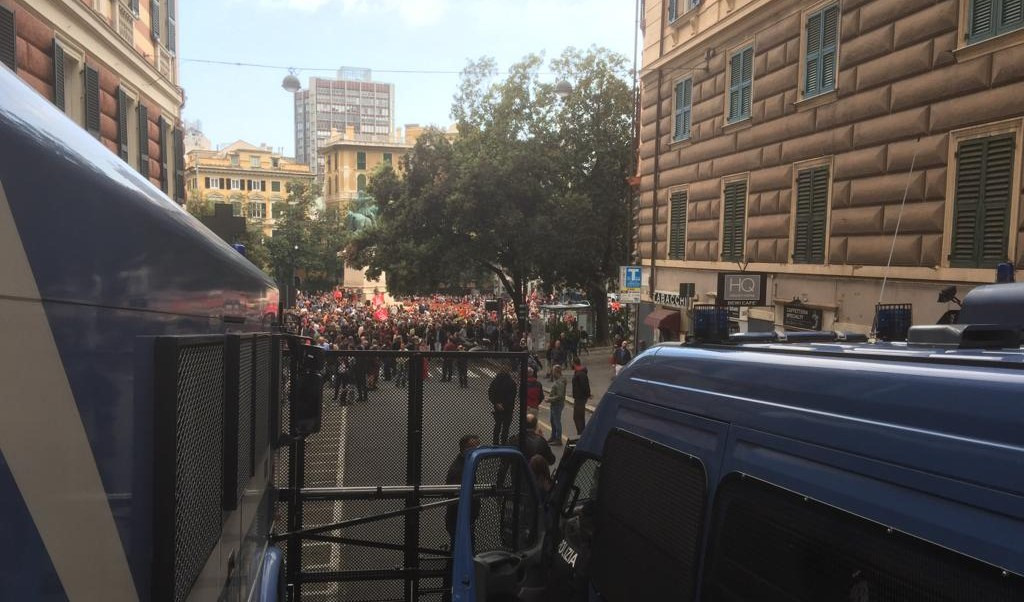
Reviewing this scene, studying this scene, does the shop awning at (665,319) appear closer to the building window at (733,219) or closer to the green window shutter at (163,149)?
the building window at (733,219)

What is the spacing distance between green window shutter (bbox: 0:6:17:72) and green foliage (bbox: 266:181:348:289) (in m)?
43.5

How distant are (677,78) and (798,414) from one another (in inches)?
758

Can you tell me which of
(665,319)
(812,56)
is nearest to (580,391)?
(665,319)

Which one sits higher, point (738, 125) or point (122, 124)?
point (738, 125)

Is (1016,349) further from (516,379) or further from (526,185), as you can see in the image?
(526,185)

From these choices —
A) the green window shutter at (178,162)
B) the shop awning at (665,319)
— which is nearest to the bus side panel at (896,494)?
the shop awning at (665,319)

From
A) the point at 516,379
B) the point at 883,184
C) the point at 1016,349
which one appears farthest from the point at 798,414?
the point at 883,184

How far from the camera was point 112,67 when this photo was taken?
50.5 ft

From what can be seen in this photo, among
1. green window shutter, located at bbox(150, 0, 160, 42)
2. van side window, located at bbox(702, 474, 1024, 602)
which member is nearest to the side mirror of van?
van side window, located at bbox(702, 474, 1024, 602)

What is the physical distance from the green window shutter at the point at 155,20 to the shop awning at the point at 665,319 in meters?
14.4

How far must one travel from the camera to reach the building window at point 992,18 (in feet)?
33.3

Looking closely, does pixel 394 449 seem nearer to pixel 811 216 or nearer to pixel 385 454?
pixel 385 454

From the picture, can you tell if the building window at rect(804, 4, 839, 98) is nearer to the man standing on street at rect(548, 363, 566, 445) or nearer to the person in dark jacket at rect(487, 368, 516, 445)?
the man standing on street at rect(548, 363, 566, 445)

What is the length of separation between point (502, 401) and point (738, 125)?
13.1 metres
